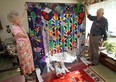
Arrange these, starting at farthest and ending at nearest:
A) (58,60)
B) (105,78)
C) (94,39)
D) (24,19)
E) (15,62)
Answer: (58,60), (94,39), (24,19), (105,78), (15,62)

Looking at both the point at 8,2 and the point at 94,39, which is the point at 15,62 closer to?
the point at 8,2

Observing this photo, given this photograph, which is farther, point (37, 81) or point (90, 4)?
point (90, 4)

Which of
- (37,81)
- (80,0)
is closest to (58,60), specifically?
(37,81)

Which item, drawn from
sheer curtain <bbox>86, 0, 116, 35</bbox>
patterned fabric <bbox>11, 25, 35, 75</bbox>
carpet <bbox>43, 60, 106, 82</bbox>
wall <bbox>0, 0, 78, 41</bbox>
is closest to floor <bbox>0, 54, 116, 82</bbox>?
carpet <bbox>43, 60, 106, 82</bbox>

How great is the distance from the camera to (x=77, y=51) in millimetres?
3105

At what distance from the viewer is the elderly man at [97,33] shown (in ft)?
7.80

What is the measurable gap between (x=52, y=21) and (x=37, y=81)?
4.70ft

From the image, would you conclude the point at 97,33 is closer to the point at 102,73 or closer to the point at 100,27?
the point at 100,27

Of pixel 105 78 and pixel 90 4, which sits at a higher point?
pixel 90 4

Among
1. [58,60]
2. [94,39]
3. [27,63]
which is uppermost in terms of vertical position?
[94,39]

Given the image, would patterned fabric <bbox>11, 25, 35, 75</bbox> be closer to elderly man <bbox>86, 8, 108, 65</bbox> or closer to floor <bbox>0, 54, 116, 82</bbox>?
floor <bbox>0, 54, 116, 82</bbox>

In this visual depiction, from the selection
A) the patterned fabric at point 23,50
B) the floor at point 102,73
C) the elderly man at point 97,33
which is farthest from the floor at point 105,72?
the patterned fabric at point 23,50

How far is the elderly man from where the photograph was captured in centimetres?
238

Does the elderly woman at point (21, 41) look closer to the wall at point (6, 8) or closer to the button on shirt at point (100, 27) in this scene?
the wall at point (6, 8)
